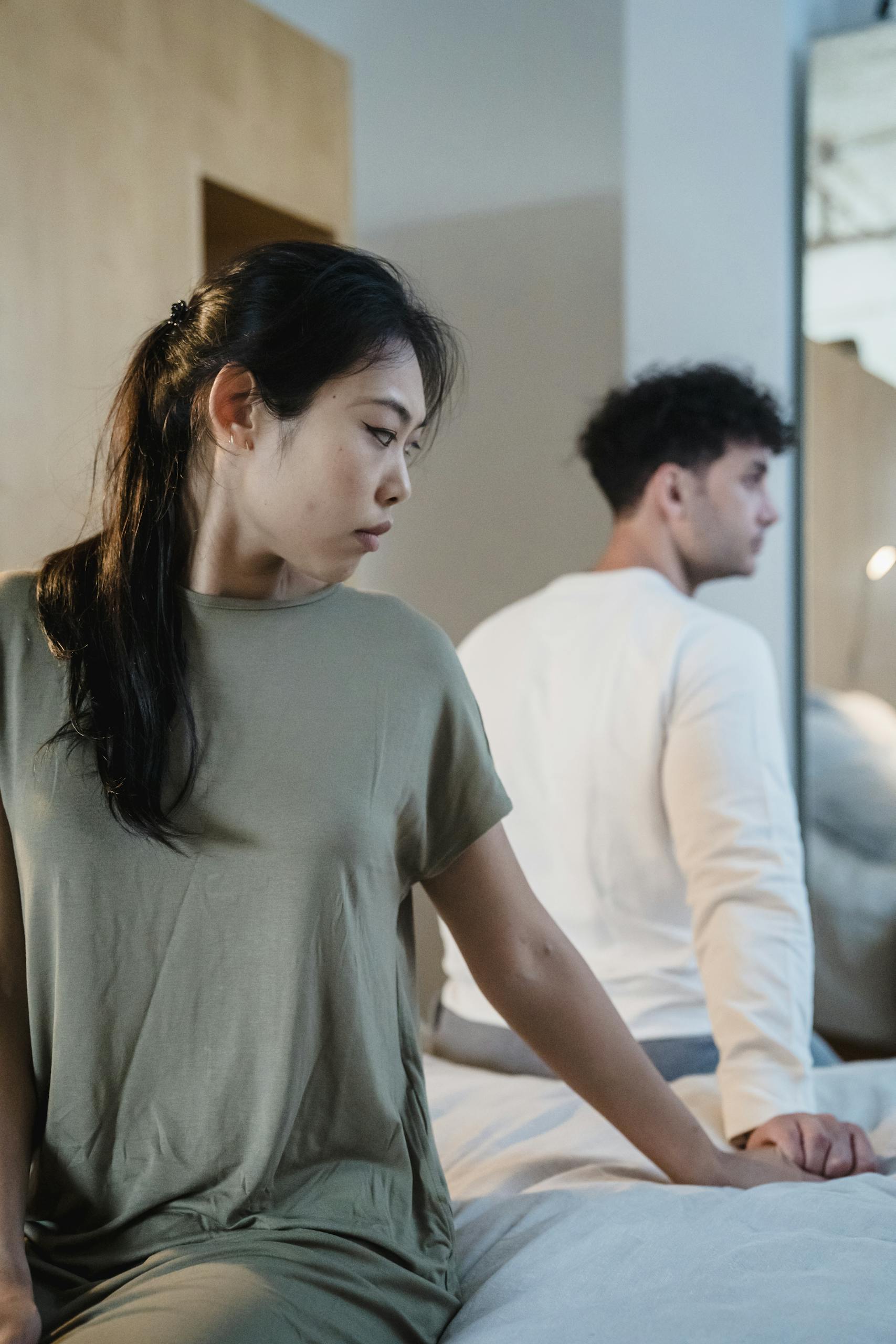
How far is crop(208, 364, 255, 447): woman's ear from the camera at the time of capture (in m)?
0.95

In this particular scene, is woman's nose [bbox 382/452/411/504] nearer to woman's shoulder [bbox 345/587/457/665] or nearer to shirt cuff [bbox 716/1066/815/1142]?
woman's shoulder [bbox 345/587/457/665]

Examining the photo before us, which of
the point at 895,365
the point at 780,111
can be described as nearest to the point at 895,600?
the point at 895,365

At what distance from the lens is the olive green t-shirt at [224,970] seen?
2.99ft

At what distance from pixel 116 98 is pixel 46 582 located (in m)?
1.25

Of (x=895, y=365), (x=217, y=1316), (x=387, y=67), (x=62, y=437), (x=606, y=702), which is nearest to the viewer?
(x=217, y=1316)

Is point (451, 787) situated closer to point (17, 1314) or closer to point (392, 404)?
point (392, 404)

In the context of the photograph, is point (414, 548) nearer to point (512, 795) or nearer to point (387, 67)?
point (387, 67)

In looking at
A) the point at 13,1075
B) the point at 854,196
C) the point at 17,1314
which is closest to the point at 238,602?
the point at 13,1075

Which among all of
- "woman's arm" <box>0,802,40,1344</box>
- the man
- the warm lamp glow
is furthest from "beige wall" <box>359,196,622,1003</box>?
"woman's arm" <box>0,802,40,1344</box>

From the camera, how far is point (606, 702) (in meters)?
1.62

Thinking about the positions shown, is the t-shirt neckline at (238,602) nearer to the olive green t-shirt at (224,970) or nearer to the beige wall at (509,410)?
the olive green t-shirt at (224,970)

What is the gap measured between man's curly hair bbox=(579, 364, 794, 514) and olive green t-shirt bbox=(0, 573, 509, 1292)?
109cm

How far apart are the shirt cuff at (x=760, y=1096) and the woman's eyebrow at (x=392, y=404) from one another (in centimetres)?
81

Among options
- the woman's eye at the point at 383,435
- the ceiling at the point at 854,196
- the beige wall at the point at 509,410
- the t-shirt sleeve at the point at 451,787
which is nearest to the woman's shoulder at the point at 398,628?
the t-shirt sleeve at the point at 451,787
